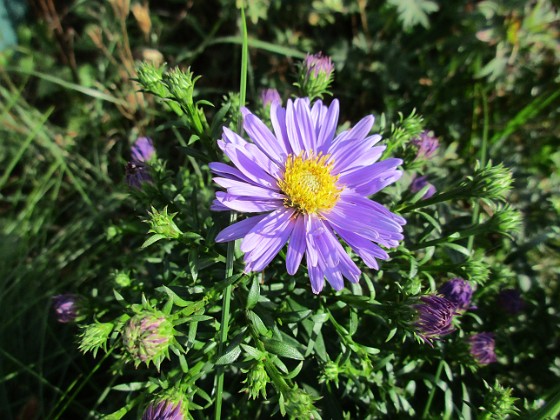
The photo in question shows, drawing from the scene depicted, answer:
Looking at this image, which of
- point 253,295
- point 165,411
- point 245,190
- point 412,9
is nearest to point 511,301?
point 253,295

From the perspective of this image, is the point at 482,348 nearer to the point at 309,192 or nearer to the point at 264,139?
the point at 309,192

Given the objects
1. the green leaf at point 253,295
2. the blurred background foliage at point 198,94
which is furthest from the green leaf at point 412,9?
the green leaf at point 253,295

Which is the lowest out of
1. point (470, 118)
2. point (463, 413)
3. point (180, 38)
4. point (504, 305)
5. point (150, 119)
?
point (463, 413)

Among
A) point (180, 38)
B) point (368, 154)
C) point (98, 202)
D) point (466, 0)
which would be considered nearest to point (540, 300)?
point (368, 154)

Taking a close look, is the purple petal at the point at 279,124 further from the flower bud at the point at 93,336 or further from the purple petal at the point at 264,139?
the flower bud at the point at 93,336

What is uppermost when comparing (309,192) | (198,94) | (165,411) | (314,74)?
(198,94)

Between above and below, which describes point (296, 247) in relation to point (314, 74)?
below

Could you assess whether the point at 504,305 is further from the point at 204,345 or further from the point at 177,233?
the point at 177,233
